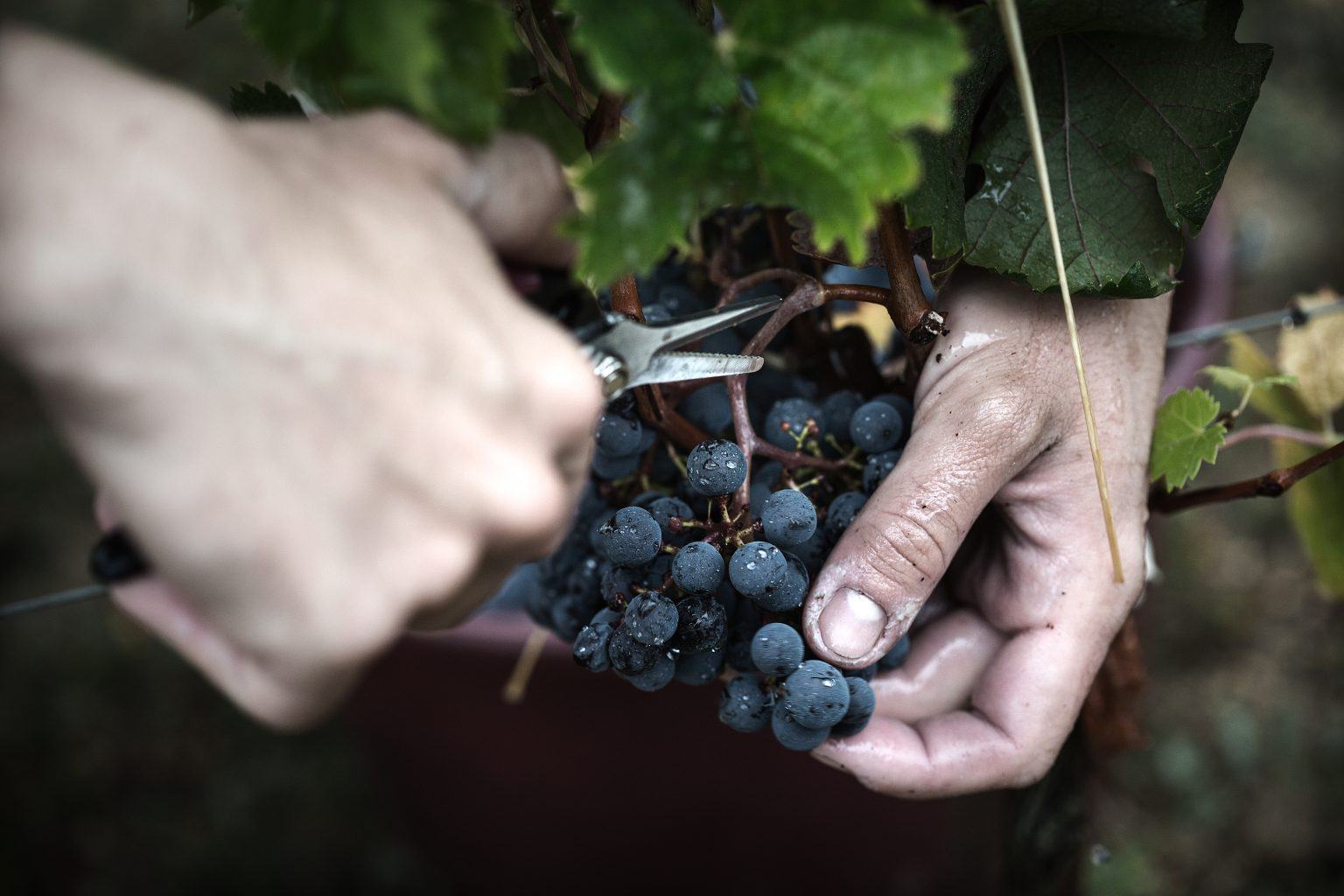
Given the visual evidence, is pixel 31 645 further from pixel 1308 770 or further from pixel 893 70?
pixel 1308 770

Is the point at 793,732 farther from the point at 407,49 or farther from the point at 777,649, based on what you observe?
the point at 407,49

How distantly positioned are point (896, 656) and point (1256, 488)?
0.27 metres

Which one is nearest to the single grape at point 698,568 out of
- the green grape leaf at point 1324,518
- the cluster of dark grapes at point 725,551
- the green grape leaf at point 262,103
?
the cluster of dark grapes at point 725,551

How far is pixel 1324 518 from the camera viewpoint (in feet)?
2.63

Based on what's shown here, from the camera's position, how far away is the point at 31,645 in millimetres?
1538

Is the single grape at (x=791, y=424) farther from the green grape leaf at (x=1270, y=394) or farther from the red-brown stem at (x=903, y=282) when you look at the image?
the green grape leaf at (x=1270, y=394)

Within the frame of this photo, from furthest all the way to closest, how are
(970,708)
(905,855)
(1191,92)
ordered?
(905,855) < (970,708) < (1191,92)

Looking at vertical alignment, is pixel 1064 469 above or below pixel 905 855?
above

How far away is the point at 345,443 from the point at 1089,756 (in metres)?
0.74

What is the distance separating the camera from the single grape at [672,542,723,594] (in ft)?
1.72

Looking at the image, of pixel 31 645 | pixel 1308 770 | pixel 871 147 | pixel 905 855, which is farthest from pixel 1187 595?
pixel 31 645

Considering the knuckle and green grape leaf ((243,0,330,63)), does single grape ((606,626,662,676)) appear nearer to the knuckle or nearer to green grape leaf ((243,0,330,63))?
the knuckle

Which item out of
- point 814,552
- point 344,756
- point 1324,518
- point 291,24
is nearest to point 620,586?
point 814,552

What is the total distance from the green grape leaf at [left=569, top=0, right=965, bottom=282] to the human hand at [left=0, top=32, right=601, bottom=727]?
90 millimetres
